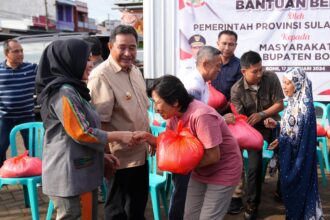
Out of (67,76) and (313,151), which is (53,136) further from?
(313,151)

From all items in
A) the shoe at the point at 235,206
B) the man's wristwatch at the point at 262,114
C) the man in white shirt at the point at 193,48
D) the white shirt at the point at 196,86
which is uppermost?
the man in white shirt at the point at 193,48

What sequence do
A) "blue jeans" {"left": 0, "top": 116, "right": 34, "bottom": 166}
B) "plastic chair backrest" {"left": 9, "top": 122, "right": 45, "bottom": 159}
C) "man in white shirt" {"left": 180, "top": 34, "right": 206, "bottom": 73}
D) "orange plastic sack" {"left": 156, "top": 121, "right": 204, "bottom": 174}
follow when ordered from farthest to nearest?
"man in white shirt" {"left": 180, "top": 34, "right": 206, "bottom": 73} → "blue jeans" {"left": 0, "top": 116, "right": 34, "bottom": 166} → "plastic chair backrest" {"left": 9, "top": 122, "right": 45, "bottom": 159} → "orange plastic sack" {"left": 156, "top": 121, "right": 204, "bottom": 174}

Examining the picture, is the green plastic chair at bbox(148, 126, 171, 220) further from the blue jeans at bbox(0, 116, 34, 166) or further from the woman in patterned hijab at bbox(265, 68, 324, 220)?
the blue jeans at bbox(0, 116, 34, 166)

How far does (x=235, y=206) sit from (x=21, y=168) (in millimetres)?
1944

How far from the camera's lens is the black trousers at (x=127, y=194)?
8.39 ft

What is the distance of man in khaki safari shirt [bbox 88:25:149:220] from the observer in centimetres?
237

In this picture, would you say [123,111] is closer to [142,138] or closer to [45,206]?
[142,138]

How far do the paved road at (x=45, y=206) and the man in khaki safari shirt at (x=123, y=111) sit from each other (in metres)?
1.01

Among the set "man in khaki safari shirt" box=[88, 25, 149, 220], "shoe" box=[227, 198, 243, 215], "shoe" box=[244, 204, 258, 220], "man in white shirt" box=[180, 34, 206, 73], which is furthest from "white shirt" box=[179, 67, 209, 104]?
"man in white shirt" box=[180, 34, 206, 73]

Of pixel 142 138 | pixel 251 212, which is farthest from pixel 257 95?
pixel 142 138

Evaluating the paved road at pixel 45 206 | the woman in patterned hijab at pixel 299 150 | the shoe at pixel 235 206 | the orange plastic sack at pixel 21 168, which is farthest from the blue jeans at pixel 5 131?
the woman in patterned hijab at pixel 299 150

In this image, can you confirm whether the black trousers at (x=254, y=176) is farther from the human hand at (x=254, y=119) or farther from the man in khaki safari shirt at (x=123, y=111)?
the man in khaki safari shirt at (x=123, y=111)

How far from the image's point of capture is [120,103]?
2393 mm

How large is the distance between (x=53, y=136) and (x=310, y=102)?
192cm
